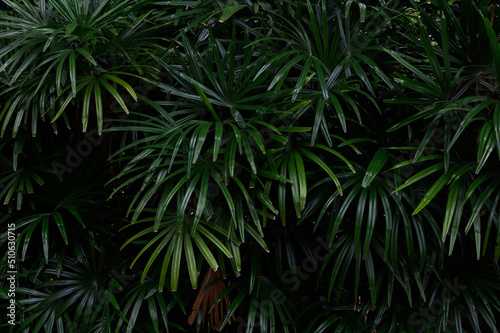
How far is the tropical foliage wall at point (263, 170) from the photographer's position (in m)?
1.25

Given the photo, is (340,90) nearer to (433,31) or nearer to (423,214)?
(433,31)

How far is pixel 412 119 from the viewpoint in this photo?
1272mm

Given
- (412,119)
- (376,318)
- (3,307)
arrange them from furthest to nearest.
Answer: (3,307) → (376,318) → (412,119)

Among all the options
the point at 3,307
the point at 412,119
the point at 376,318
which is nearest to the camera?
the point at 412,119

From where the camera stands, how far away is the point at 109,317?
142cm

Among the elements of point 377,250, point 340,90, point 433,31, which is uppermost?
point 433,31

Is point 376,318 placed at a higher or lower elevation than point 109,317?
lower

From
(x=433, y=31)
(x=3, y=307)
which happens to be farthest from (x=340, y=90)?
(x=3, y=307)

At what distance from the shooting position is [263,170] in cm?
127

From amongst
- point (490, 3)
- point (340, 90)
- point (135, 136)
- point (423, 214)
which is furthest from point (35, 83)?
point (490, 3)

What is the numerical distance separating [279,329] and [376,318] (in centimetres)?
33

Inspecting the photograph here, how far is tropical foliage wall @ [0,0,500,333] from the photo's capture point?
1.25m

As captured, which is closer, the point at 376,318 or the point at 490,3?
the point at 376,318

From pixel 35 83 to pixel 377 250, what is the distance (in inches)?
49.0
